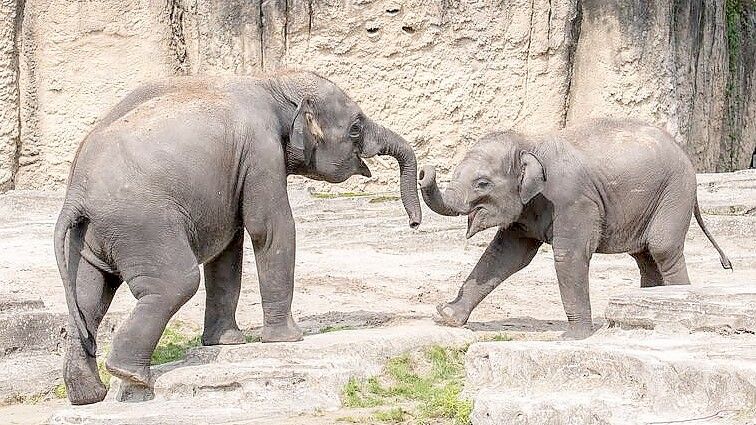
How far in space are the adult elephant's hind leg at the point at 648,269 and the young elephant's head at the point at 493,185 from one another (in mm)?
1229

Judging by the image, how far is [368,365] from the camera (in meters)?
7.27

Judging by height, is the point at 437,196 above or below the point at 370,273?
above

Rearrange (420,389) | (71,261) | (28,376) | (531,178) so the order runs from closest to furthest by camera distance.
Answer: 1. (71,261)
2. (420,389)
3. (28,376)
4. (531,178)

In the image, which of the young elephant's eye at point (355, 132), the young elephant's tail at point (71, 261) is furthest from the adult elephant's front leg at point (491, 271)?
the young elephant's tail at point (71, 261)

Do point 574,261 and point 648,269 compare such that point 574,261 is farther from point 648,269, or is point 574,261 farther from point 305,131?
point 305,131

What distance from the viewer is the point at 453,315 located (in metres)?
8.95

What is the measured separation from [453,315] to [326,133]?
5.72 ft

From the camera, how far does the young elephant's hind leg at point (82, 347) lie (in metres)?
6.80

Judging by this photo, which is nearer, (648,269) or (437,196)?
(437,196)

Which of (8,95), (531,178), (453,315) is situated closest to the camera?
(531,178)

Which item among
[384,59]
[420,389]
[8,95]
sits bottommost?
[8,95]

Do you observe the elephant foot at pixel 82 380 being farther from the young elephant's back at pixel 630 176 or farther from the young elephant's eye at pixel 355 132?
the young elephant's back at pixel 630 176

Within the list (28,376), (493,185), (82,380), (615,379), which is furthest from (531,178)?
(28,376)

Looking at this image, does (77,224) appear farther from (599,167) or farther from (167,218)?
(599,167)
